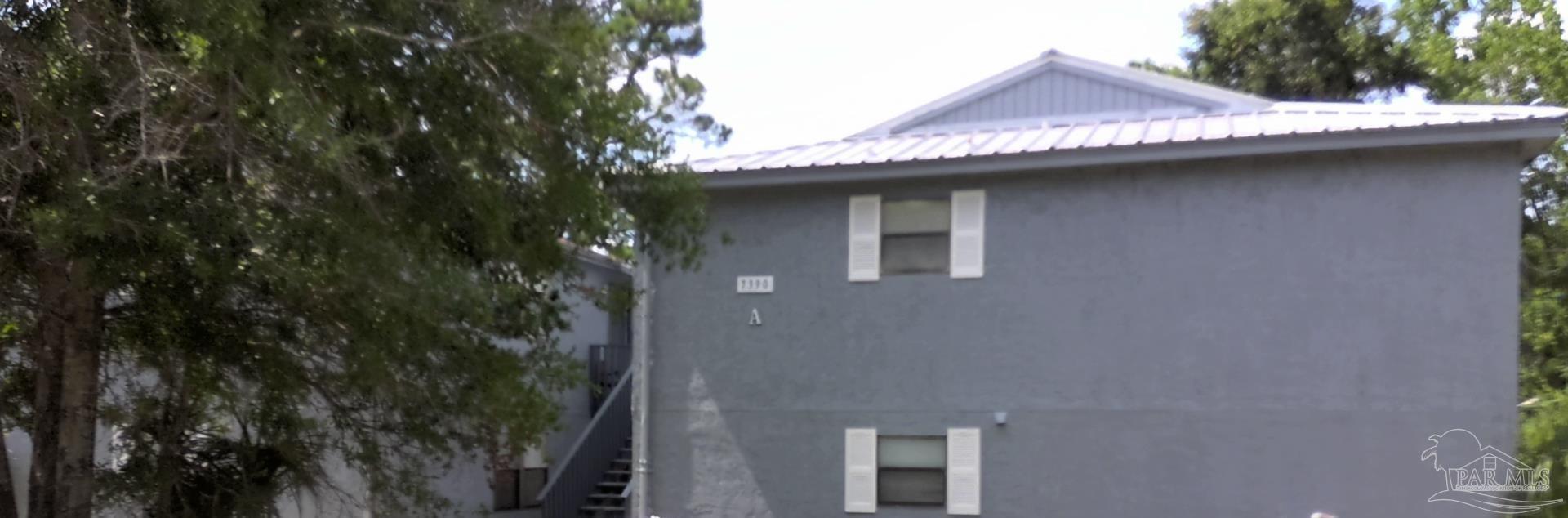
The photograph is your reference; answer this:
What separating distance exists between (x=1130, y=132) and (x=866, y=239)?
103 inches

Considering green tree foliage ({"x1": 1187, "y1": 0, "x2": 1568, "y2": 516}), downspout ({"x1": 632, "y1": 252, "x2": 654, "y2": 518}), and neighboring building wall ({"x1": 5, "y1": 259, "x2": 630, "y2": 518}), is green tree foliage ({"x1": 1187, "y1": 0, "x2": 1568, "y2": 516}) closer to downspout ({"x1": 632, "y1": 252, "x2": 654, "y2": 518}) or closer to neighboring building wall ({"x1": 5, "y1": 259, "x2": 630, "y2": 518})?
downspout ({"x1": 632, "y1": 252, "x2": 654, "y2": 518})

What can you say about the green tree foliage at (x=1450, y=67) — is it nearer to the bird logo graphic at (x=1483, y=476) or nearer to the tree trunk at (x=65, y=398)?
the bird logo graphic at (x=1483, y=476)

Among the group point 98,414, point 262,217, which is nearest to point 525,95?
point 262,217

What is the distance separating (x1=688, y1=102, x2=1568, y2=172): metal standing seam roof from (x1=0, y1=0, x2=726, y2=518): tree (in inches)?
166

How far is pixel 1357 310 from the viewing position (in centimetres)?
1171

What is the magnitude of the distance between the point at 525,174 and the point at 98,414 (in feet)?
9.53

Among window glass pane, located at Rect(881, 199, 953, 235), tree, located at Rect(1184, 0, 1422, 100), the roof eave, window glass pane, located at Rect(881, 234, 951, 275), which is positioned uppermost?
tree, located at Rect(1184, 0, 1422, 100)

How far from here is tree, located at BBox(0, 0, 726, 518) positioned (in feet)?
23.7

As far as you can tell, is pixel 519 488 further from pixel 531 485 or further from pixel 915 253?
pixel 915 253

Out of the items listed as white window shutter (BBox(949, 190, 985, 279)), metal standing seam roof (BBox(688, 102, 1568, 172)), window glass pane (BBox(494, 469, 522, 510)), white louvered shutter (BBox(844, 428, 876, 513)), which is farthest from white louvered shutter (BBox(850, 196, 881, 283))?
window glass pane (BBox(494, 469, 522, 510))

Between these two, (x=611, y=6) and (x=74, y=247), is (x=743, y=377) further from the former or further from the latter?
(x=74, y=247)

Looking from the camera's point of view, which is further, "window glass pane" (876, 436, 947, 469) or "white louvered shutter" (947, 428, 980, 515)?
"window glass pane" (876, 436, 947, 469)

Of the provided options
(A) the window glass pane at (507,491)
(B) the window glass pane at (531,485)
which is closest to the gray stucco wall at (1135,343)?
(A) the window glass pane at (507,491)

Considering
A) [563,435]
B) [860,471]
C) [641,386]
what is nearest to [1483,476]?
[860,471]
